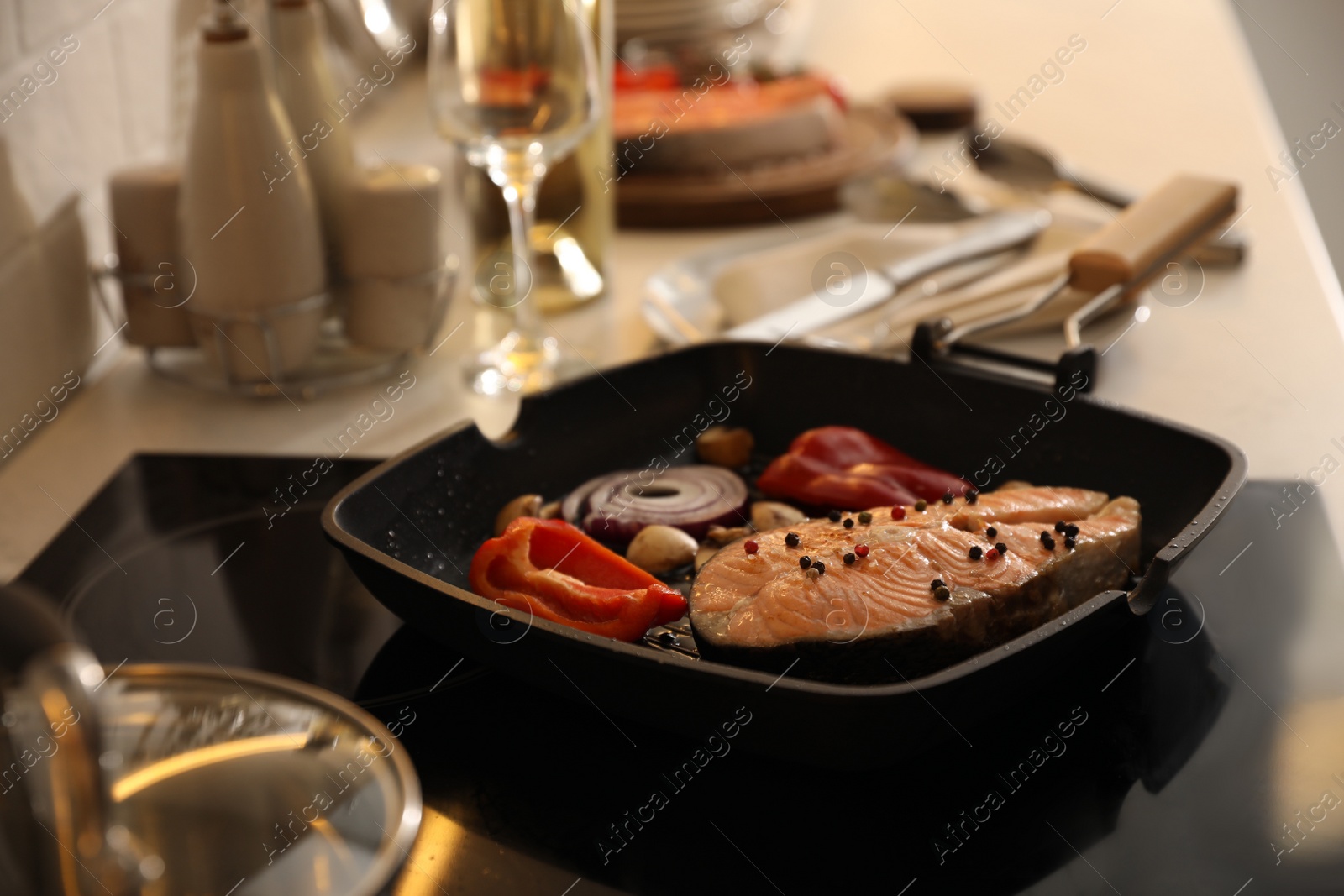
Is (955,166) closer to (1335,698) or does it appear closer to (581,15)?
(581,15)

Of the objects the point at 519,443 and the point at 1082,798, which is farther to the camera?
the point at 519,443

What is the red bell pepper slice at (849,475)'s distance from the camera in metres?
0.95

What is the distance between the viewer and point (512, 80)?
117 centimetres

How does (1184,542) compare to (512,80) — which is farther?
(512,80)

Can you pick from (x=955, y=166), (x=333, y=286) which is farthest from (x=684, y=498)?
(x=955, y=166)

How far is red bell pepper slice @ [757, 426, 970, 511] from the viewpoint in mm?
949

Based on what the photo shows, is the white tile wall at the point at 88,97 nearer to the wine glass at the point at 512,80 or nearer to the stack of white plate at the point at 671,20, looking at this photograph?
the wine glass at the point at 512,80

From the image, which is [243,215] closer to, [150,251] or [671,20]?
[150,251]

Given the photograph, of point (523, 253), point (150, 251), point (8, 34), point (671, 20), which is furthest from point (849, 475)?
point (671, 20)

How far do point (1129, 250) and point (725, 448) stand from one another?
478 mm

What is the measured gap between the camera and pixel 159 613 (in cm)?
90

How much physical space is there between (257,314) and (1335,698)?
90 cm

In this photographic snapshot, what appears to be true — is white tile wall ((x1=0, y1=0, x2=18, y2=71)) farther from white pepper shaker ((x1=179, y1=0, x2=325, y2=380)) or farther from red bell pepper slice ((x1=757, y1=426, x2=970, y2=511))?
red bell pepper slice ((x1=757, y1=426, x2=970, y2=511))

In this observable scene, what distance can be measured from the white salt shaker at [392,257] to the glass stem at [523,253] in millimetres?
77
